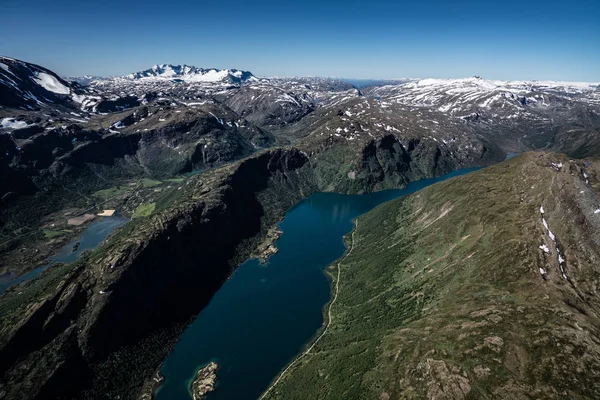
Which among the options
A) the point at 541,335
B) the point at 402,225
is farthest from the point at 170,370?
the point at 402,225

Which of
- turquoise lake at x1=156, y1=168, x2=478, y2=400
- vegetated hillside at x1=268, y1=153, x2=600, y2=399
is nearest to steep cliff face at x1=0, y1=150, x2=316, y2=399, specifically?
Answer: turquoise lake at x1=156, y1=168, x2=478, y2=400

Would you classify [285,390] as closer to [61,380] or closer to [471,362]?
[471,362]

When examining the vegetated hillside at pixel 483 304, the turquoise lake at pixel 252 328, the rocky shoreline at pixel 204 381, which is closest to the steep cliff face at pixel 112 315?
the turquoise lake at pixel 252 328

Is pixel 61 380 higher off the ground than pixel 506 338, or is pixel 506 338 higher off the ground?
pixel 506 338

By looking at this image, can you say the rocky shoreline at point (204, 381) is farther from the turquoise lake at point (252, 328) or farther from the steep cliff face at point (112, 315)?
the steep cliff face at point (112, 315)

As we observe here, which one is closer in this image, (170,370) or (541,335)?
(541,335)

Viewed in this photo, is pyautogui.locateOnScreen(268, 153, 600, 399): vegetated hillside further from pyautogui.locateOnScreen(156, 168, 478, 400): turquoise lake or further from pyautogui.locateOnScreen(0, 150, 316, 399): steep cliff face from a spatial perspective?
pyautogui.locateOnScreen(0, 150, 316, 399): steep cliff face
